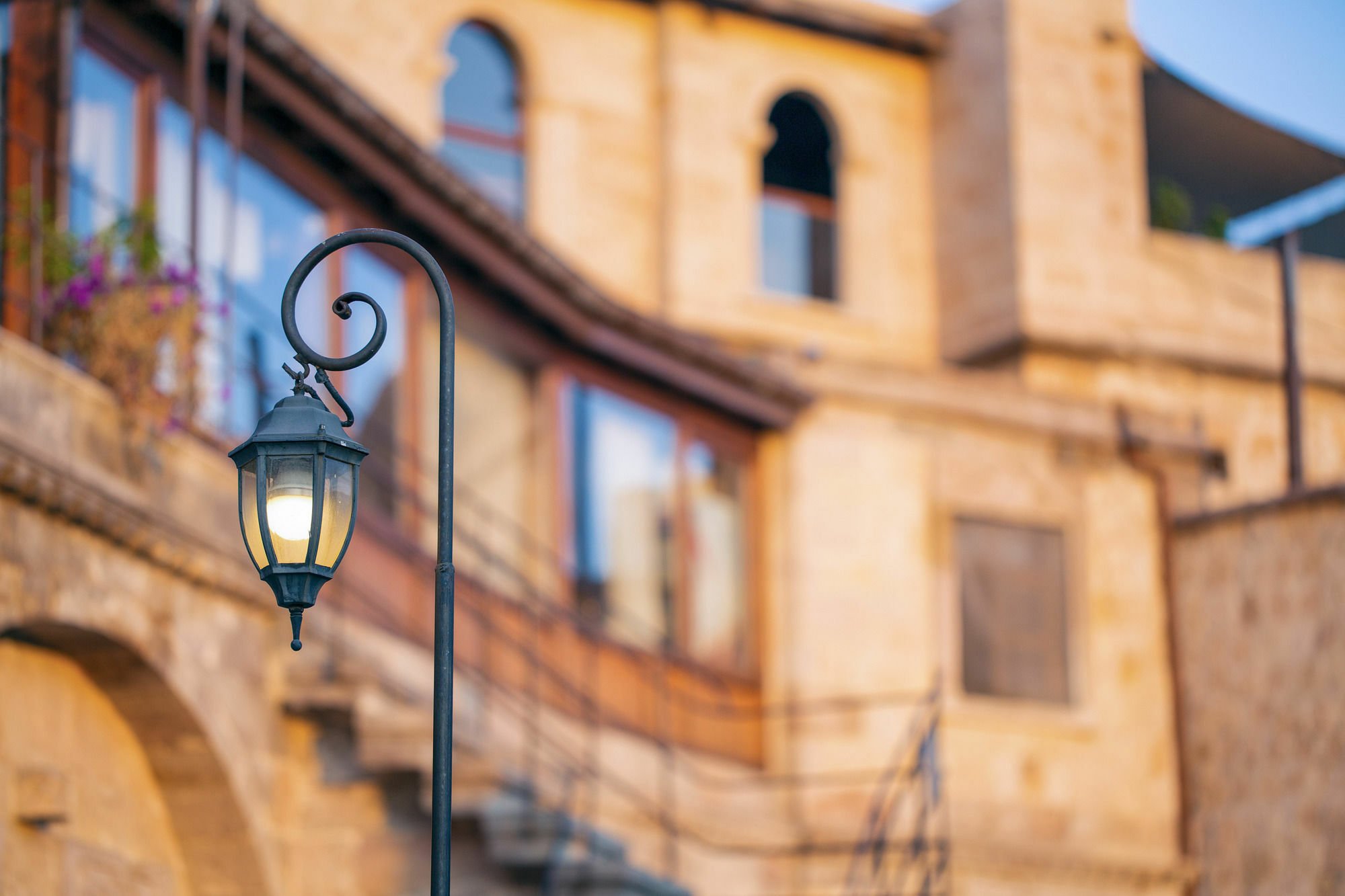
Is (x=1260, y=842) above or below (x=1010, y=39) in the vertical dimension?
below

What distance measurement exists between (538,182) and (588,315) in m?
4.65

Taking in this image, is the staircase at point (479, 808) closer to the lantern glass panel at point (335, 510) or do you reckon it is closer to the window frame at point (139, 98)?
the window frame at point (139, 98)

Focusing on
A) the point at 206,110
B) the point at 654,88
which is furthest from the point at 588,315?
the point at 654,88

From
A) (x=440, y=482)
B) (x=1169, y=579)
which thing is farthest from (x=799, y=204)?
(x=440, y=482)

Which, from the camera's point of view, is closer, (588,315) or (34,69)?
(34,69)

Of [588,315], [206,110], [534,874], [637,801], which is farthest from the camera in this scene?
[588,315]

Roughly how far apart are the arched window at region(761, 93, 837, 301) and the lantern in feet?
43.8

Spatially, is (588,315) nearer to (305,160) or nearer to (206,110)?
(305,160)

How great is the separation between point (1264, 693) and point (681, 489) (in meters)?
4.84

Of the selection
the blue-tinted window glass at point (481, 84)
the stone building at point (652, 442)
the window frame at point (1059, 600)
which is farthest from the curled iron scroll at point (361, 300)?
the blue-tinted window glass at point (481, 84)

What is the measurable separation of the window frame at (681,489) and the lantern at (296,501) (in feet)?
24.4

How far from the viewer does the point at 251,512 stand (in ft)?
20.0

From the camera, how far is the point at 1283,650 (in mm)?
15078

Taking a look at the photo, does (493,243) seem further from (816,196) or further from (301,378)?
(816,196)
